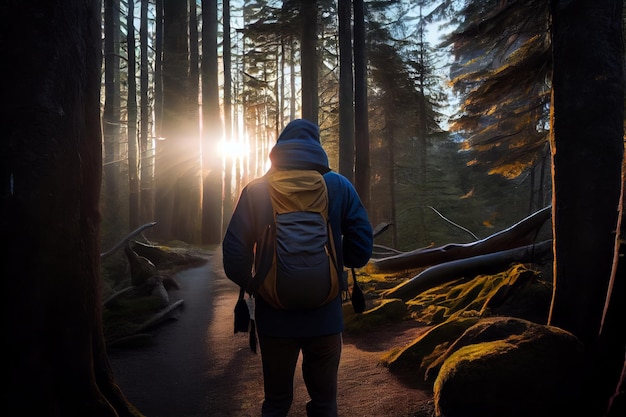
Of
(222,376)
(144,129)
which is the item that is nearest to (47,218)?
(222,376)

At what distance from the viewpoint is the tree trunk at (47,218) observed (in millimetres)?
2611

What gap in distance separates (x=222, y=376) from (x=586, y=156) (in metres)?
4.72

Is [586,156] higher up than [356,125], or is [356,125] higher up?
[356,125]

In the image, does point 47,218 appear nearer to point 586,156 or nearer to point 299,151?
point 299,151

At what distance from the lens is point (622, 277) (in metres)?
2.91

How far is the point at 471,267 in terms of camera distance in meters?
7.47

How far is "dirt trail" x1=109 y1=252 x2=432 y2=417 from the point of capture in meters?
4.20

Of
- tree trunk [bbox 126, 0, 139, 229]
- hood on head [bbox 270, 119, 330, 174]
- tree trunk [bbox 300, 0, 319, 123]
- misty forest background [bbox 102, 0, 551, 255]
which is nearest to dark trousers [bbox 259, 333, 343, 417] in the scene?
hood on head [bbox 270, 119, 330, 174]

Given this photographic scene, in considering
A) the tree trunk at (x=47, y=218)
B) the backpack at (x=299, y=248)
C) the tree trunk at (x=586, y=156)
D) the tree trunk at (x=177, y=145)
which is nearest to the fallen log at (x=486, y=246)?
the tree trunk at (x=586, y=156)

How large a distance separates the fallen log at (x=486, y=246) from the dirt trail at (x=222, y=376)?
7.03ft

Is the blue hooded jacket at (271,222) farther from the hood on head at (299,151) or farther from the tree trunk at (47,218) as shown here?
the tree trunk at (47,218)

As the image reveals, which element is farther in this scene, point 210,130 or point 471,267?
point 210,130

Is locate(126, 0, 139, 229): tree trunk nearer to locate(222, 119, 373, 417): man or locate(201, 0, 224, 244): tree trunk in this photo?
locate(201, 0, 224, 244): tree trunk

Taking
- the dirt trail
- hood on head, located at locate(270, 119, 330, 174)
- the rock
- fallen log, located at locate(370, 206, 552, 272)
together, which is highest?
hood on head, located at locate(270, 119, 330, 174)
